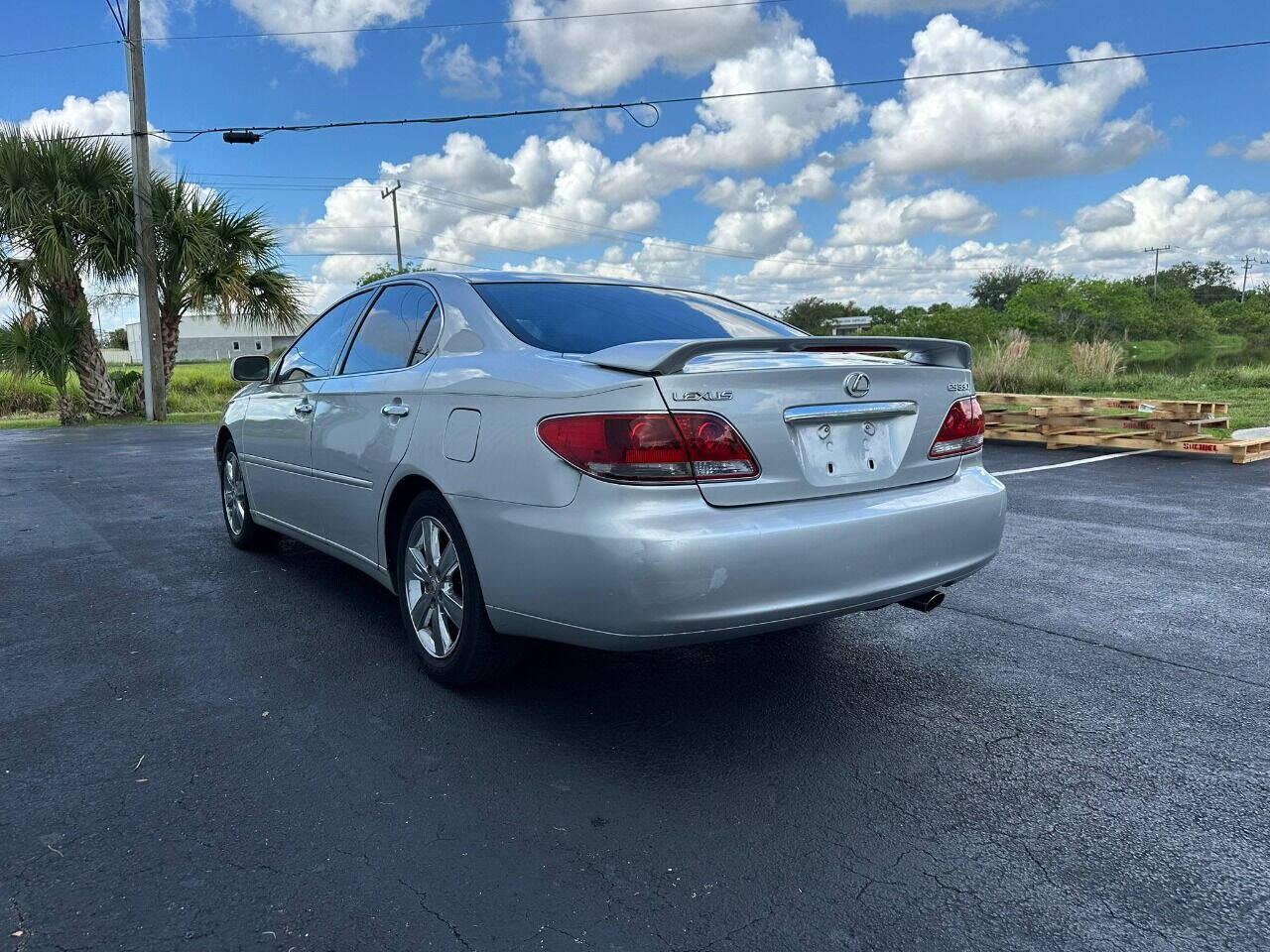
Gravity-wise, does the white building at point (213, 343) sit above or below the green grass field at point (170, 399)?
above

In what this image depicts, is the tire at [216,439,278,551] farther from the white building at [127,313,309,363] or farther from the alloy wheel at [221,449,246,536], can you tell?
the white building at [127,313,309,363]

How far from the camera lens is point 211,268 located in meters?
19.3

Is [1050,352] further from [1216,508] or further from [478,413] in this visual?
[478,413]

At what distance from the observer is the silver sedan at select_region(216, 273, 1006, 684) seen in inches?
109

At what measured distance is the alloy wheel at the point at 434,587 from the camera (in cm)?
345

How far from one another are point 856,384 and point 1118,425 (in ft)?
32.4

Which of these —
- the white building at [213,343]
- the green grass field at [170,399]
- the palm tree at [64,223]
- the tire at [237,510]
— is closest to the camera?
the tire at [237,510]

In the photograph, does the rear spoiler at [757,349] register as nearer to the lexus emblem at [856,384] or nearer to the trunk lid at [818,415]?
the trunk lid at [818,415]

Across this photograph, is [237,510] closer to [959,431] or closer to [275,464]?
[275,464]

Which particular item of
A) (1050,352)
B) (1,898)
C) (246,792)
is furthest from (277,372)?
(1050,352)

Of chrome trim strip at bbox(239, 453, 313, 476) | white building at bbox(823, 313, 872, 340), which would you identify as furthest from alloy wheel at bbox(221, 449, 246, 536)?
white building at bbox(823, 313, 872, 340)

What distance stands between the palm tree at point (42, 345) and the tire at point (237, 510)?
15.2m

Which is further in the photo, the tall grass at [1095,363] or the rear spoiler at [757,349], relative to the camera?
the tall grass at [1095,363]

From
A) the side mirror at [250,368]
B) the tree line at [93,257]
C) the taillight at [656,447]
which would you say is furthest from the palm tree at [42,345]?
the taillight at [656,447]
